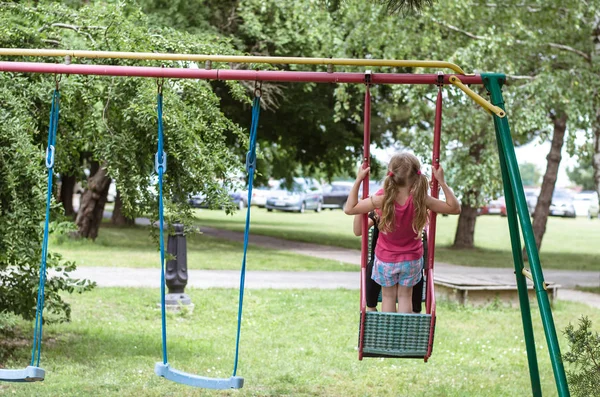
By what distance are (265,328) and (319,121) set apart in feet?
36.8

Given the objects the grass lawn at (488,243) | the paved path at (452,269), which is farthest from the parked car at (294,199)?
the paved path at (452,269)

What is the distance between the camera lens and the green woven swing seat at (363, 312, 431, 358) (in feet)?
18.1

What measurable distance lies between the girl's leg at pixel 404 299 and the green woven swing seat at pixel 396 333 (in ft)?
0.95

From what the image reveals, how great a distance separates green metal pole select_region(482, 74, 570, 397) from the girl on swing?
1.83 ft

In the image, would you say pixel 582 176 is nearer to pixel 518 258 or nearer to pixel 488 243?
pixel 488 243

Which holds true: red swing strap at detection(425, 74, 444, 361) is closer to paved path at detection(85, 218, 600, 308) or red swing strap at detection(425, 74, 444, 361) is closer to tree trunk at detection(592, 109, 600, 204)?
paved path at detection(85, 218, 600, 308)

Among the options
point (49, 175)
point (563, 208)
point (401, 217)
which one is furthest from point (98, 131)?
point (563, 208)

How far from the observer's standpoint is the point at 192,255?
17750 millimetres

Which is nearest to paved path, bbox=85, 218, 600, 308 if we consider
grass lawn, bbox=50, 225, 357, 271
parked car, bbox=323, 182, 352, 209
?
grass lawn, bbox=50, 225, 357, 271

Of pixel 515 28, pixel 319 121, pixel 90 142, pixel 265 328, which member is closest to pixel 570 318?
pixel 265 328

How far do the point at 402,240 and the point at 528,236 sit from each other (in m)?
1.17

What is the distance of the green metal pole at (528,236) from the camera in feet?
14.2

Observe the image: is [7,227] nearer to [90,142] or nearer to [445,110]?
[90,142]

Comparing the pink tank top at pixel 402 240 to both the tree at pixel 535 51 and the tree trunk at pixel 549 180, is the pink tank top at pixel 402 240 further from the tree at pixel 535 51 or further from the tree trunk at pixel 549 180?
the tree trunk at pixel 549 180
